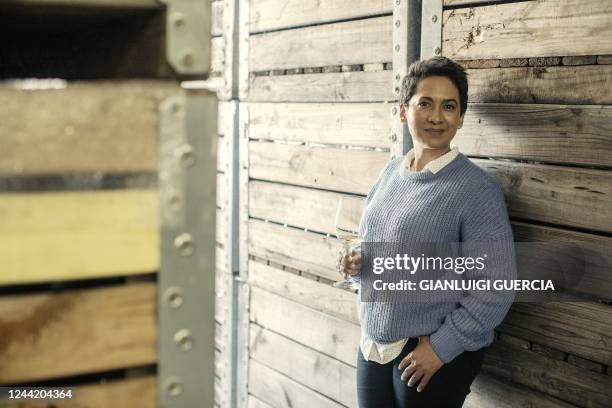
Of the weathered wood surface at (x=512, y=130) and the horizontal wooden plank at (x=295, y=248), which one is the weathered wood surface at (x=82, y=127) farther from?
the horizontal wooden plank at (x=295, y=248)

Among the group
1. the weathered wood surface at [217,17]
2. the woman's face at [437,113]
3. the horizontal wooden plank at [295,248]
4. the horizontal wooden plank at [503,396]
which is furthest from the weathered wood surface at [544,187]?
the weathered wood surface at [217,17]

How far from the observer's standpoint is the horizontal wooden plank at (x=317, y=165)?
3.45 metres

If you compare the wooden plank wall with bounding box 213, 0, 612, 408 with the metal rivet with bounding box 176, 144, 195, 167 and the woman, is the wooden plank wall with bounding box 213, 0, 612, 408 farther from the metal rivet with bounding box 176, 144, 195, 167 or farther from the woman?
the metal rivet with bounding box 176, 144, 195, 167

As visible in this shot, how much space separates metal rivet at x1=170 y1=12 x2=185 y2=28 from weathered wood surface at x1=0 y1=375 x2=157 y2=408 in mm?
462

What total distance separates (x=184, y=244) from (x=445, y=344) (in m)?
1.64

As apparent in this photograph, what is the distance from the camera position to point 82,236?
0.98 metres

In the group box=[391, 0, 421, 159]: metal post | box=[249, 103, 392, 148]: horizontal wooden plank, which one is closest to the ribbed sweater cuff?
box=[391, 0, 421, 159]: metal post

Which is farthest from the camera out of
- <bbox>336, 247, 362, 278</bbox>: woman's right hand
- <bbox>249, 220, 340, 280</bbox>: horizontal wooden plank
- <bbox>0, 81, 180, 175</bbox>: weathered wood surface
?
<bbox>249, 220, 340, 280</bbox>: horizontal wooden plank

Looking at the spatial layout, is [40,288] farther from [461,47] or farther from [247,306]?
[247,306]

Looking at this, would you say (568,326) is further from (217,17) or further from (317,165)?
(217,17)

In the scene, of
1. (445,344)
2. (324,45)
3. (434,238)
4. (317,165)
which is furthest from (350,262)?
(324,45)

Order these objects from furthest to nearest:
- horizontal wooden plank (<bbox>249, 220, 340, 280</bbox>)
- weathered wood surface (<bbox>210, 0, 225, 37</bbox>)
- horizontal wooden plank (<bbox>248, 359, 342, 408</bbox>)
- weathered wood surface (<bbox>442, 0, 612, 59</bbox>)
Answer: weathered wood surface (<bbox>210, 0, 225, 37</bbox>)
horizontal wooden plank (<bbox>248, 359, 342, 408</bbox>)
horizontal wooden plank (<bbox>249, 220, 340, 280</bbox>)
weathered wood surface (<bbox>442, 0, 612, 59</bbox>)

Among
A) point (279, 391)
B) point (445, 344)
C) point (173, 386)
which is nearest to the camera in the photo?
point (173, 386)

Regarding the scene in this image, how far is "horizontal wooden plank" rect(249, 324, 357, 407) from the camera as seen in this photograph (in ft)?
12.0
